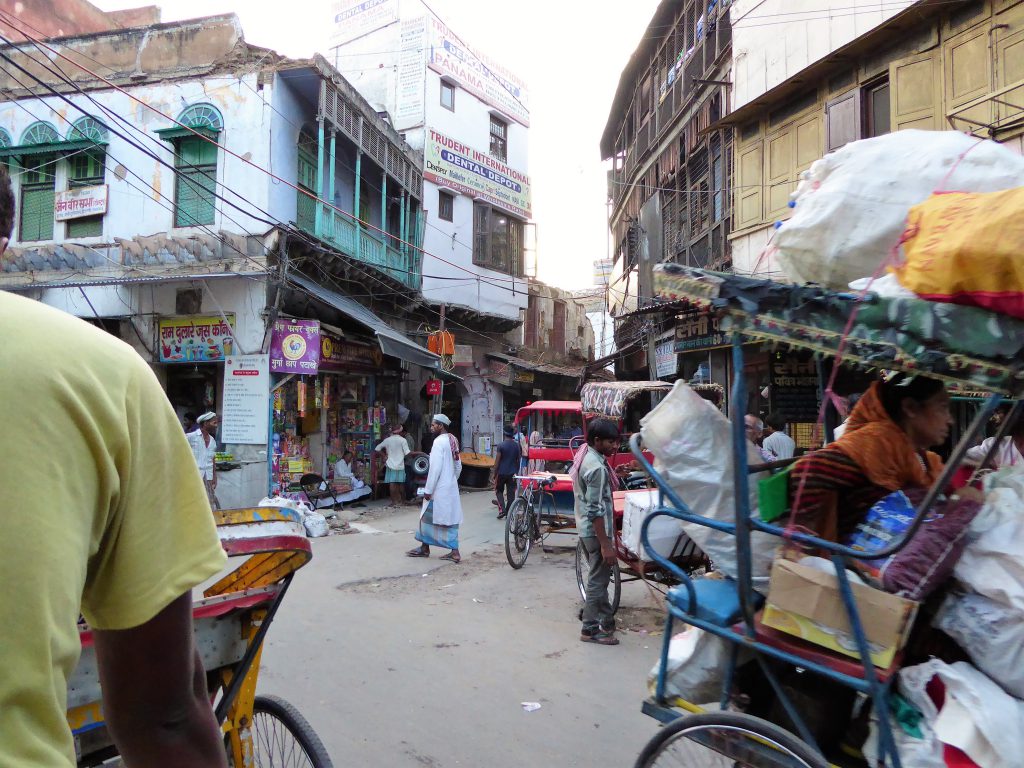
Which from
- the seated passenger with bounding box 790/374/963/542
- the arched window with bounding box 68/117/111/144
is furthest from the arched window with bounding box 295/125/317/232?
the seated passenger with bounding box 790/374/963/542

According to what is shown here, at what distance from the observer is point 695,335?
1606 cm

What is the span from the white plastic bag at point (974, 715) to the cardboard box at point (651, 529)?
204 centimetres

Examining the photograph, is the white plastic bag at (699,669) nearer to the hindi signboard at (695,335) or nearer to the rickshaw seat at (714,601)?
the rickshaw seat at (714,601)

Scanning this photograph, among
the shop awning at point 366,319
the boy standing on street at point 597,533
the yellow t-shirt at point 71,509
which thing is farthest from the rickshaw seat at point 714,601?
the shop awning at point 366,319

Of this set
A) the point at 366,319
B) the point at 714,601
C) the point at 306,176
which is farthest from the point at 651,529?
the point at 306,176

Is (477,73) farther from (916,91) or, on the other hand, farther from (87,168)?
(916,91)

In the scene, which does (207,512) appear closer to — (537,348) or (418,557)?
(418,557)

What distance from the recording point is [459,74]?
72.0 feet

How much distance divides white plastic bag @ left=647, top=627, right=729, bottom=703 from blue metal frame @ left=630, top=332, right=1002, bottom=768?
71 millimetres

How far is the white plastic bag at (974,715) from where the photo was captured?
6.58ft

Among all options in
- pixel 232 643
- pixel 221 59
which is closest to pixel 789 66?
pixel 221 59

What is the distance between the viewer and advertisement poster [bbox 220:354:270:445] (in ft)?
40.7

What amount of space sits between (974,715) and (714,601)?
98 cm

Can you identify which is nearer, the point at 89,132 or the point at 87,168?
the point at 89,132
